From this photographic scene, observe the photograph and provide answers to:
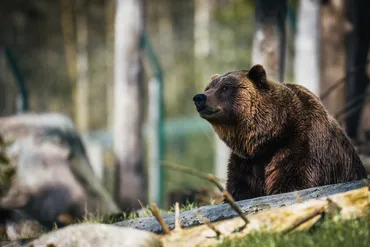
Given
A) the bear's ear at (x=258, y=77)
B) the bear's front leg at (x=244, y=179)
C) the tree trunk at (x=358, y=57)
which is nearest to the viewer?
the bear's front leg at (x=244, y=179)

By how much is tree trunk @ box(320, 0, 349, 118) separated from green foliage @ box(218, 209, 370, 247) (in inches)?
241

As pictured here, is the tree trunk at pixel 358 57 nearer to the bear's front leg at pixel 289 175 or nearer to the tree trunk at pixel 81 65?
the bear's front leg at pixel 289 175

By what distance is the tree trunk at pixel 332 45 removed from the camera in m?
10.2

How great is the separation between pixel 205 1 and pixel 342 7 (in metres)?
14.8

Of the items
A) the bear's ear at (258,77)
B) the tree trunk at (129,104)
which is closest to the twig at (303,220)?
the bear's ear at (258,77)

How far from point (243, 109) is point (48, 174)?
5142mm

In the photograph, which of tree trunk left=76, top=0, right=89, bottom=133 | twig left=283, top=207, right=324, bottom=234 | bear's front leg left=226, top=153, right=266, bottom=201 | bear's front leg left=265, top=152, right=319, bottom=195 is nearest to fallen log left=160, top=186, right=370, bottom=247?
twig left=283, top=207, right=324, bottom=234

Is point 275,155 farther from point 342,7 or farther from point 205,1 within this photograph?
point 205,1

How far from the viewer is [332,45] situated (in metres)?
10.2

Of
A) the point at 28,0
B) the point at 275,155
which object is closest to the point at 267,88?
the point at 275,155

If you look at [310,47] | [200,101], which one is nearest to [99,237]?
[200,101]

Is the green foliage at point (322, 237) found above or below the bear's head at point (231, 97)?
below

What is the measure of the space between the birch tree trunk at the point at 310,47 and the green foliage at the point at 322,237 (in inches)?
199

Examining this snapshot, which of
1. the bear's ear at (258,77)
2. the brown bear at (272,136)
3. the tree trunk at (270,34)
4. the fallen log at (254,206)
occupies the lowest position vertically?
the fallen log at (254,206)
